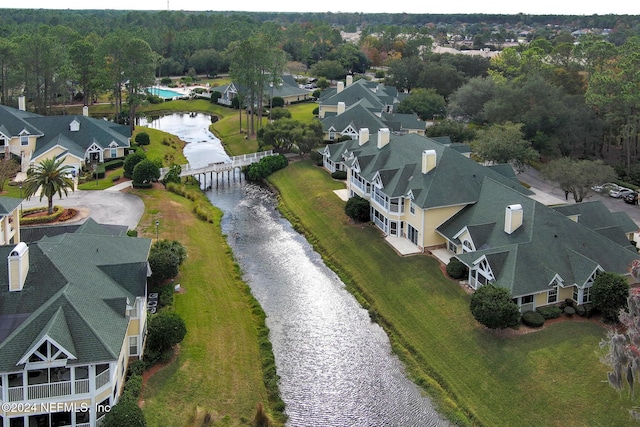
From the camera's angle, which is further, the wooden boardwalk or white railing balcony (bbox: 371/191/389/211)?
the wooden boardwalk

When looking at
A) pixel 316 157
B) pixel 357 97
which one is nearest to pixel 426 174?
pixel 316 157

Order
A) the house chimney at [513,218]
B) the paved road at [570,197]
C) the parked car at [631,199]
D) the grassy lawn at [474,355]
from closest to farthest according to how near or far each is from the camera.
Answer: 1. the grassy lawn at [474,355]
2. the house chimney at [513,218]
3. the paved road at [570,197]
4. the parked car at [631,199]

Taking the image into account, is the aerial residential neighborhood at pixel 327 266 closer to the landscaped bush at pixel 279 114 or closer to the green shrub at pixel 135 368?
the green shrub at pixel 135 368

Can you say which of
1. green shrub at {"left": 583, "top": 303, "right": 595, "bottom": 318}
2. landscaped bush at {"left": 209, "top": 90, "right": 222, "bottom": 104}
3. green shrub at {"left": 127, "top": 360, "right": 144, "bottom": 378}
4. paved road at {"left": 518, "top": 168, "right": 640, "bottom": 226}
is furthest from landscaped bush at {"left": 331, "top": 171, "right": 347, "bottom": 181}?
landscaped bush at {"left": 209, "top": 90, "right": 222, "bottom": 104}

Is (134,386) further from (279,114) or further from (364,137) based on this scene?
(279,114)

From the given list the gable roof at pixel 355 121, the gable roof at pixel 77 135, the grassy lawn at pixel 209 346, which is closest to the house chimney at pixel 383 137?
the grassy lawn at pixel 209 346

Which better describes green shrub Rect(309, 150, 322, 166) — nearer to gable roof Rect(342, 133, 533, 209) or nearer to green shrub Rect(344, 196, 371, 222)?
gable roof Rect(342, 133, 533, 209)
